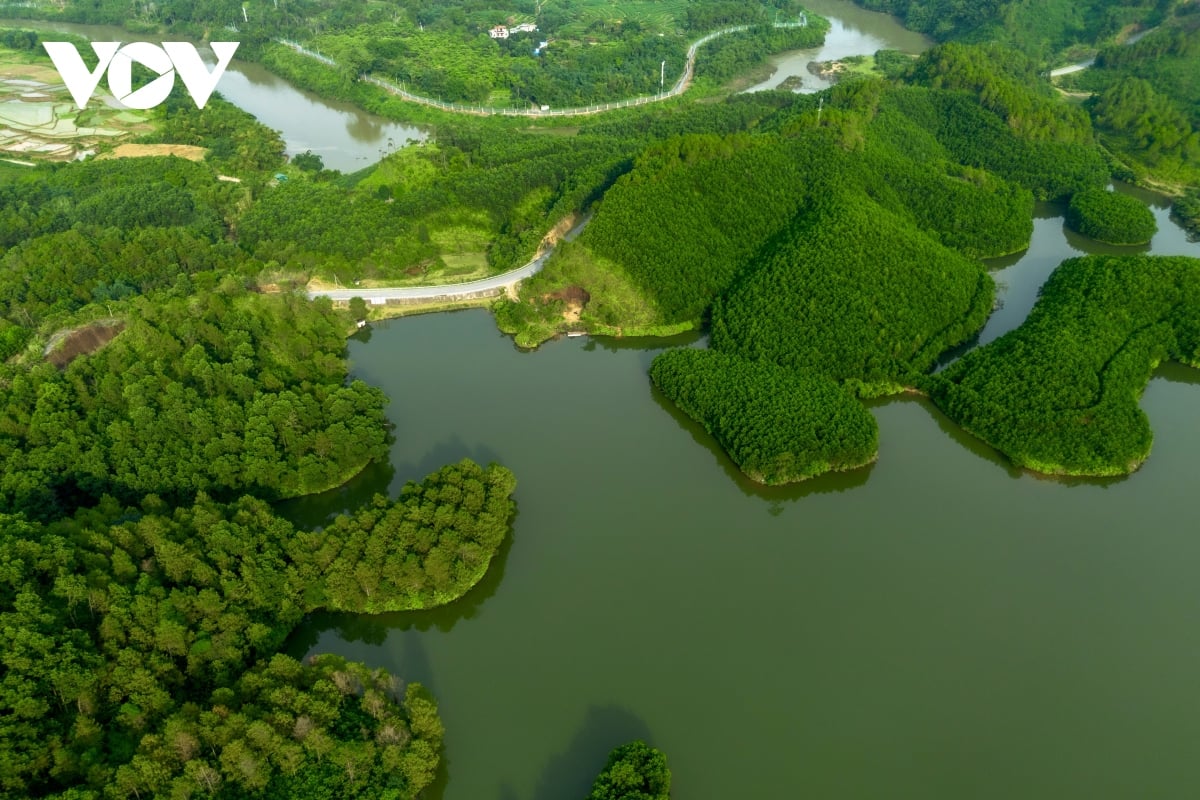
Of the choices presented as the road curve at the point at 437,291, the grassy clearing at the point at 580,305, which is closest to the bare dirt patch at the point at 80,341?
the road curve at the point at 437,291

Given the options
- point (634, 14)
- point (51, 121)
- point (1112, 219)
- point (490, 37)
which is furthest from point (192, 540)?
point (634, 14)

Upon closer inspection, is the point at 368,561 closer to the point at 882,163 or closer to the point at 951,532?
the point at 951,532

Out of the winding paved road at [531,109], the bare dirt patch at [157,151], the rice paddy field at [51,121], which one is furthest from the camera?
the winding paved road at [531,109]

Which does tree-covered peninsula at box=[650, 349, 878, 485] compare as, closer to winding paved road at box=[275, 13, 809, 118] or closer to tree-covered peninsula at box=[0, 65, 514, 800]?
tree-covered peninsula at box=[0, 65, 514, 800]

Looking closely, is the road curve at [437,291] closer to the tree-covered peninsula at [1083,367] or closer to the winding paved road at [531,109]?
the tree-covered peninsula at [1083,367]

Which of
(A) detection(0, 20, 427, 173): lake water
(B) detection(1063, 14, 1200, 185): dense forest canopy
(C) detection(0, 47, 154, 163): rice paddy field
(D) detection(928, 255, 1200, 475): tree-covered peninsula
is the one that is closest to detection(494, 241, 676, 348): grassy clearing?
(D) detection(928, 255, 1200, 475): tree-covered peninsula

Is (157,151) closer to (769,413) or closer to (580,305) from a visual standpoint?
(580,305)
